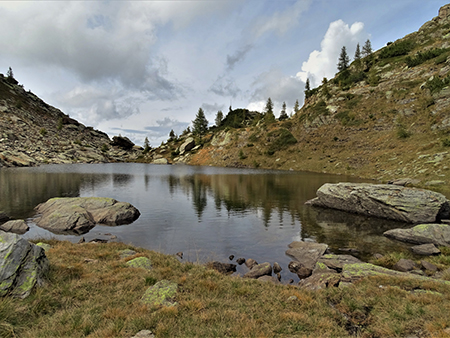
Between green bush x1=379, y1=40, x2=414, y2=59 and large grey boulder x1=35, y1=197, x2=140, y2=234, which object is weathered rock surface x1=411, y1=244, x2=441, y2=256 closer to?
large grey boulder x1=35, y1=197, x2=140, y2=234

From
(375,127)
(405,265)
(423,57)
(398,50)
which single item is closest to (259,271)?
(405,265)

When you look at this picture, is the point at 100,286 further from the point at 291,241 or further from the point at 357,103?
the point at 357,103

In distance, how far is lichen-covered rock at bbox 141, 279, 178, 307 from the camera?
366 inches

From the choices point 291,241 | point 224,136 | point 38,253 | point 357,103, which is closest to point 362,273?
point 291,241

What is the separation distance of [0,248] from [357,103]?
12377 cm

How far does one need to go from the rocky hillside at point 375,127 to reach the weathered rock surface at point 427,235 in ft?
93.2

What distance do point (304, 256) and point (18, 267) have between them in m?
17.4

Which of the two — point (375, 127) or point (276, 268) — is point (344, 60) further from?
point (276, 268)

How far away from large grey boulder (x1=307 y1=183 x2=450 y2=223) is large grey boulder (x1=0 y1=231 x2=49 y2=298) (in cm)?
3346

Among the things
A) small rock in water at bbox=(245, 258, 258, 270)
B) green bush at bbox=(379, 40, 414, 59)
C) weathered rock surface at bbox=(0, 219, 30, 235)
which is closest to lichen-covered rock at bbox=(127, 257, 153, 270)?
small rock in water at bbox=(245, 258, 258, 270)

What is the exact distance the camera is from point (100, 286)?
10.5 m

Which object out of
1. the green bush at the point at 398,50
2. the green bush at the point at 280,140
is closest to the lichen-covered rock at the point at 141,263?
the green bush at the point at 280,140

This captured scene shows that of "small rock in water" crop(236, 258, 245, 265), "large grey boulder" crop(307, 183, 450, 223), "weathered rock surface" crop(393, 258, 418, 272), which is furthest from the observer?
"large grey boulder" crop(307, 183, 450, 223)

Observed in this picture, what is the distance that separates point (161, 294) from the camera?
9.83 meters
